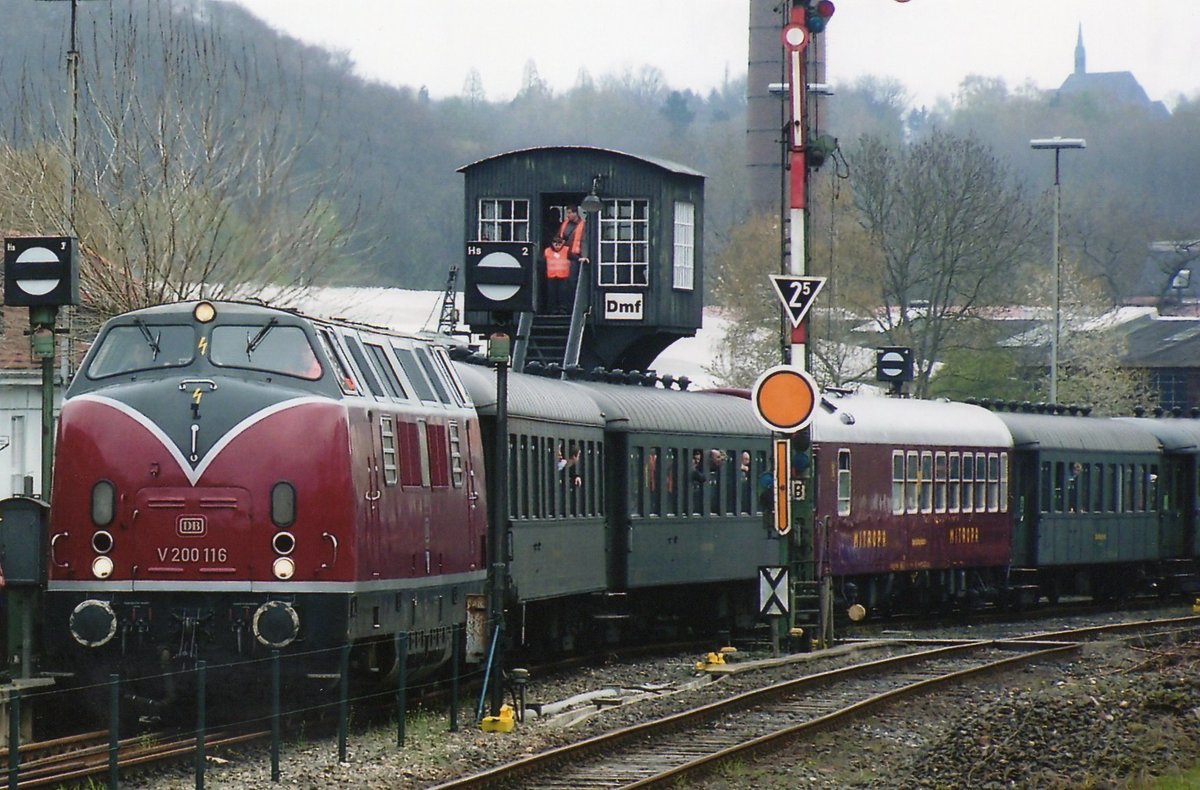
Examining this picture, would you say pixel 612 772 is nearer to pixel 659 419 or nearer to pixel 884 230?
pixel 659 419

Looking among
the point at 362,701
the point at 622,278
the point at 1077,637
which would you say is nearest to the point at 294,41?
the point at 622,278

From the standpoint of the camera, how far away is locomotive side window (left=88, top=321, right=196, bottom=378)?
1641 cm

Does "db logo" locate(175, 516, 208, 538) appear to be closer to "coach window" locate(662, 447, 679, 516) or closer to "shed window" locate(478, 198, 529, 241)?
"coach window" locate(662, 447, 679, 516)

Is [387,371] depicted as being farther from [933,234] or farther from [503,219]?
[933,234]

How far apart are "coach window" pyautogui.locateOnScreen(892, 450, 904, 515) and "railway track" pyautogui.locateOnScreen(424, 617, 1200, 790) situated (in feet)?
21.6

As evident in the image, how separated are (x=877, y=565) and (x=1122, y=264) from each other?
82501mm

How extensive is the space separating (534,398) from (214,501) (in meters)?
7.13

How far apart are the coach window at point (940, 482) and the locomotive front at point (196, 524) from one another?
19.7 m

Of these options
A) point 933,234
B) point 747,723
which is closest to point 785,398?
→ point 747,723

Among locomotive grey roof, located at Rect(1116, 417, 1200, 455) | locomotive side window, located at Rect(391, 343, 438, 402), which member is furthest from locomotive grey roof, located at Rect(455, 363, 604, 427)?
locomotive grey roof, located at Rect(1116, 417, 1200, 455)

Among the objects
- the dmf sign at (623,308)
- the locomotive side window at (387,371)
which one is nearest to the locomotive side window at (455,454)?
the locomotive side window at (387,371)

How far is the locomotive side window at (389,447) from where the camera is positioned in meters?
17.0

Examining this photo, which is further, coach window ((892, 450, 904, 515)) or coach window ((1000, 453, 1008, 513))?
coach window ((1000, 453, 1008, 513))

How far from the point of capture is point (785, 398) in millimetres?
23562
